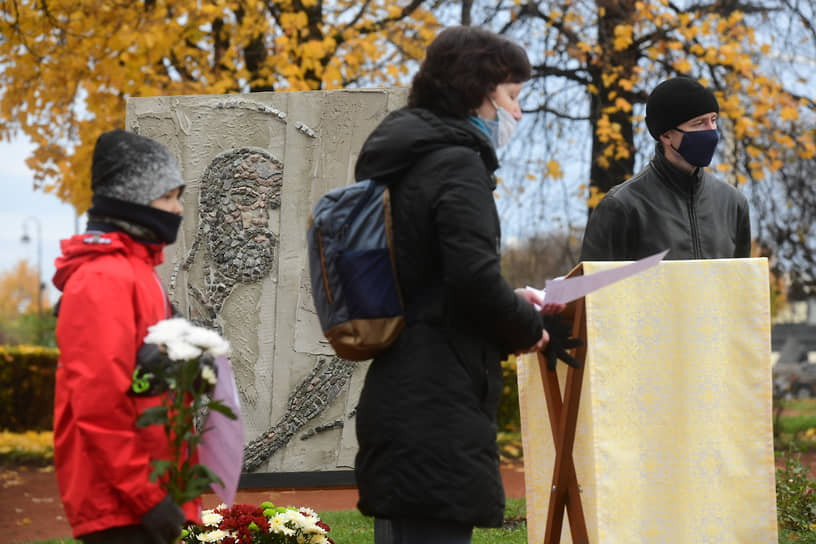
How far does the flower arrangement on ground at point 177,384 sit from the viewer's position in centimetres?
244

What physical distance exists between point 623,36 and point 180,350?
9.52m

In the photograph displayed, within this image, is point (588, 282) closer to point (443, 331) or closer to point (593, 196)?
point (443, 331)

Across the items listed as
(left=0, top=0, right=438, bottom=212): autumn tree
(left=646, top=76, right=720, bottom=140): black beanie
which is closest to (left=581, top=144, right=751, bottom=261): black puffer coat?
(left=646, top=76, right=720, bottom=140): black beanie

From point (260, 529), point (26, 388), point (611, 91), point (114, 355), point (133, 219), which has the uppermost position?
point (611, 91)

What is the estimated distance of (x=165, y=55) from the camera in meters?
10.4

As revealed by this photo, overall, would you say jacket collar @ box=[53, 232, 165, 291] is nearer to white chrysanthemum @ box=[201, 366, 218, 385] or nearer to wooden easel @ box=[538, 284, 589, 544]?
white chrysanthemum @ box=[201, 366, 218, 385]

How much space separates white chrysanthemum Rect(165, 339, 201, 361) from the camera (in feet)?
7.95

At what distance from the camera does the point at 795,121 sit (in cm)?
1166

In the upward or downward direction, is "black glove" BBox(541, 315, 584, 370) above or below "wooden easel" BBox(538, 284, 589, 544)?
above

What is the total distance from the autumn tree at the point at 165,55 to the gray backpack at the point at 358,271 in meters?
6.96

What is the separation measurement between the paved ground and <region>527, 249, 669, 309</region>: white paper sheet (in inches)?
180

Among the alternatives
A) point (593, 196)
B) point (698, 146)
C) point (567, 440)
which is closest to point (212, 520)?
point (567, 440)

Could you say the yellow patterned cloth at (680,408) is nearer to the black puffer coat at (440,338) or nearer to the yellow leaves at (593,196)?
the black puffer coat at (440,338)

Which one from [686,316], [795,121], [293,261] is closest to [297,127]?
[293,261]
